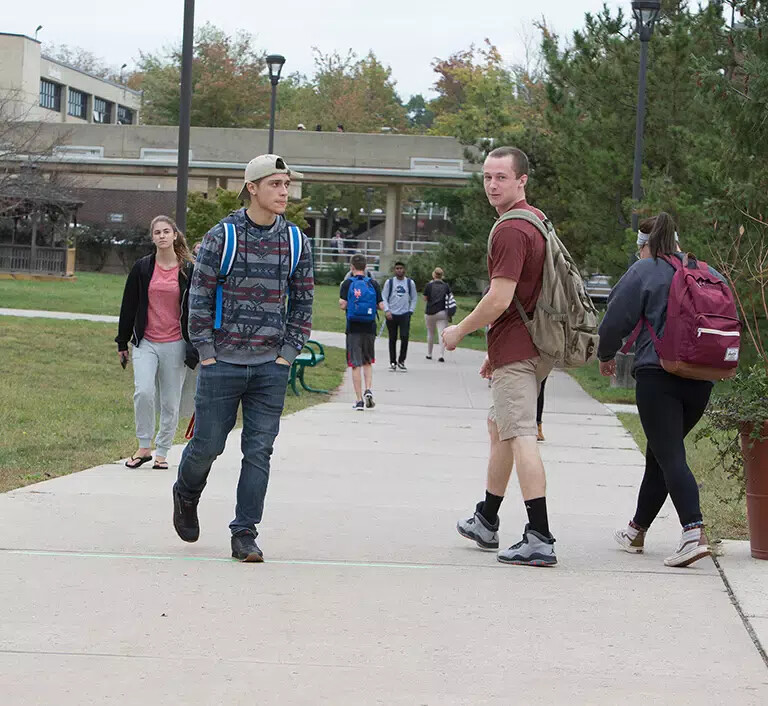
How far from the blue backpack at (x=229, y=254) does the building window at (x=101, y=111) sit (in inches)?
3306

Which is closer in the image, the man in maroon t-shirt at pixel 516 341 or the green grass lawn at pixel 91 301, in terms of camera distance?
the man in maroon t-shirt at pixel 516 341

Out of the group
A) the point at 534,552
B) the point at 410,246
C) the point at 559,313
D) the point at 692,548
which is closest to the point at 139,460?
the point at 534,552

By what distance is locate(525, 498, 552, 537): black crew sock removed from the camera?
6523 millimetres

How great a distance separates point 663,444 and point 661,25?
21.0 m

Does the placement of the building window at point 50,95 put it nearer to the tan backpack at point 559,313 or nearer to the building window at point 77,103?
the building window at point 77,103

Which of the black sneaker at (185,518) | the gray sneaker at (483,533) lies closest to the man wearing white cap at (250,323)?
the black sneaker at (185,518)

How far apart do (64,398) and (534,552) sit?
360 inches

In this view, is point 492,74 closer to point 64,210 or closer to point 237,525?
point 64,210

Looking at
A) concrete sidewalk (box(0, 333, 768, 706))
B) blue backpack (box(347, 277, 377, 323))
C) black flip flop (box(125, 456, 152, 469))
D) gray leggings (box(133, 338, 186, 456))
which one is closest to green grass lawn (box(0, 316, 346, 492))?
black flip flop (box(125, 456, 152, 469))

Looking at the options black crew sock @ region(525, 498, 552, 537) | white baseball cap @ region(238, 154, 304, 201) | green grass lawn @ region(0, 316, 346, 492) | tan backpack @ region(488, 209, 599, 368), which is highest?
white baseball cap @ region(238, 154, 304, 201)

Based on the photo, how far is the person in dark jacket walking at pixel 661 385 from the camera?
6.58 meters

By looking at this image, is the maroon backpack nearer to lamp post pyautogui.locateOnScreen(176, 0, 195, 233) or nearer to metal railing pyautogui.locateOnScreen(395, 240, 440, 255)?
lamp post pyautogui.locateOnScreen(176, 0, 195, 233)

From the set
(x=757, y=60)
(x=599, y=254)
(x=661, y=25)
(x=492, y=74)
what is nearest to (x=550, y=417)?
(x=757, y=60)

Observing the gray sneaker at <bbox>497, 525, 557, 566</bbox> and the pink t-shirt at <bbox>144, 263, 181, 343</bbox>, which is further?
the pink t-shirt at <bbox>144, 263, 181, 343</bbox>
